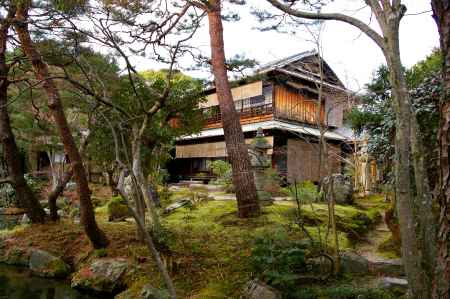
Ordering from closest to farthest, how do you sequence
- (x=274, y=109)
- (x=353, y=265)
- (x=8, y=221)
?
(x=353, y=265), (x=8, y=221), (x=274, y=109)

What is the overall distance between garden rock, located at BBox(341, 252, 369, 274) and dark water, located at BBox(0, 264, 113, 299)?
396 cm

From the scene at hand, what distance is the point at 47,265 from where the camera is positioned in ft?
23.7

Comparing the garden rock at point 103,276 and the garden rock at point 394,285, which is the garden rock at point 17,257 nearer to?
the garden rock at point 103,276

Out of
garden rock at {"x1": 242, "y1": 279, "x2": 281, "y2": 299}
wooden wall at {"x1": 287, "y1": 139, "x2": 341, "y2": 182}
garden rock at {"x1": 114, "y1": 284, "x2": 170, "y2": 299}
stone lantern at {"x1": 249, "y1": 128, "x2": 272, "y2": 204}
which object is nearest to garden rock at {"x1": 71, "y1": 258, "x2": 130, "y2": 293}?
garden rock at {"x1": 114, "y1": 284, "x2": 170, "y2": 299}

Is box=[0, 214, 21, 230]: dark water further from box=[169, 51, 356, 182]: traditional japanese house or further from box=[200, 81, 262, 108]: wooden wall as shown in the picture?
box=[200, 81, 262, 108]: wooden wall

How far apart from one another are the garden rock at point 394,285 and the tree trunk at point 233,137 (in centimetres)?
378

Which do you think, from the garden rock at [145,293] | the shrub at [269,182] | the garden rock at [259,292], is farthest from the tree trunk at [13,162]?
the garden rock at [259,292]

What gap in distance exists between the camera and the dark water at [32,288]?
6066 mm

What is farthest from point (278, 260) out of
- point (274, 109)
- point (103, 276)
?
point (274, 109)

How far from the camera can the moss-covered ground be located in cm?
545

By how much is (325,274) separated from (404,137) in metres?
2.81

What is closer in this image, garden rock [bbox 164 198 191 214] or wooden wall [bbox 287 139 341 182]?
garden rock [bbox 164 198 191 214]

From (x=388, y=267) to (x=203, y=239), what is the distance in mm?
3290

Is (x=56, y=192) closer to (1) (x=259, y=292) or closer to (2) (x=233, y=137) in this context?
(2) (x=233, y=137)
